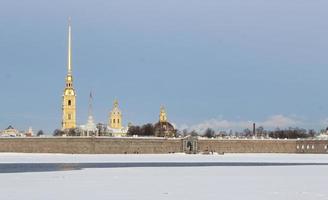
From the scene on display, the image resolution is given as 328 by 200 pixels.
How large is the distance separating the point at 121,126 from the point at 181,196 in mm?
137764

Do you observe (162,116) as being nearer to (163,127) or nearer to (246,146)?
(163,127)

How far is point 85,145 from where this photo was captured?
117250mm

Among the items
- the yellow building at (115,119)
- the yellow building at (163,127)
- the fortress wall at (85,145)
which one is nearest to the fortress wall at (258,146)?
the fortress wall at (85,145)

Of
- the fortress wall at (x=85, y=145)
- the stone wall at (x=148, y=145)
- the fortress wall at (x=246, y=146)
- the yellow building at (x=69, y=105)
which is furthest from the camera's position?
the yellow building at (x=69, y=105)

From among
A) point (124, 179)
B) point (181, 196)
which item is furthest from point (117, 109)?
point (181, 196)

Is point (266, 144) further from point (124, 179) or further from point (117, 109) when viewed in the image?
point (124, 179)

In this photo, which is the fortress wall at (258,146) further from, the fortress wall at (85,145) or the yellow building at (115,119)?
the yellow building at (115,119)

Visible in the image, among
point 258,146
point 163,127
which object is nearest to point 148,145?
point 258,146

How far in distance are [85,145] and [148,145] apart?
10.5 m

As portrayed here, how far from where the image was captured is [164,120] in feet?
521

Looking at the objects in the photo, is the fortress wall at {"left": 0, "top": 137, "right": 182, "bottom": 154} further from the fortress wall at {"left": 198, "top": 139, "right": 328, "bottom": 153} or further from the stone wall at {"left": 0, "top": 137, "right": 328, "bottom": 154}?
the fortress wall at {"left": 198, "top": 139, "right": 328, "bottom": 153}

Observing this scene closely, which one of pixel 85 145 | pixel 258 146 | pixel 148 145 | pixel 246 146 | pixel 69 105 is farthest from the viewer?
pixel 69 105

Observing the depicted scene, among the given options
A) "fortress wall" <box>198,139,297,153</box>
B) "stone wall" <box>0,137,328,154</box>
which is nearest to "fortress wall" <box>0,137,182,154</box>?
"stone wall" <box>0,137,328,154</box>

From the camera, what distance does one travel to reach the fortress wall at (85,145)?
117125 millimetres
